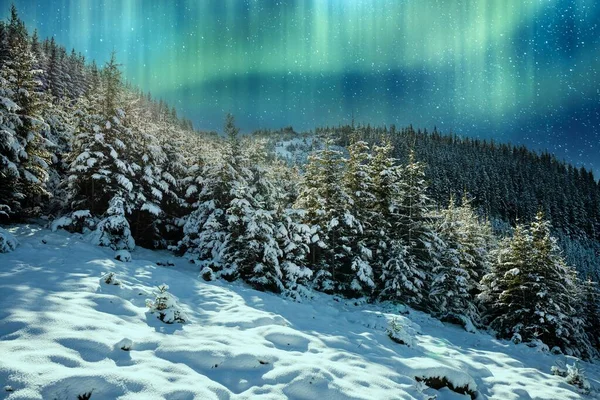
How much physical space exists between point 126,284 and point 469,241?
79.5ft

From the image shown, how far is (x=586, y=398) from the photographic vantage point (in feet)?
28.3

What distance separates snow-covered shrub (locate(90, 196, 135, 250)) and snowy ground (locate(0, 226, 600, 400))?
3.90 meters

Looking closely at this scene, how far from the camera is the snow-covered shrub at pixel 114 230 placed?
1703 cm

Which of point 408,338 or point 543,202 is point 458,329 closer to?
point 408,338

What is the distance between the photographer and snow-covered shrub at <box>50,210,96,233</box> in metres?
17.2

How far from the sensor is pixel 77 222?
18.2 m

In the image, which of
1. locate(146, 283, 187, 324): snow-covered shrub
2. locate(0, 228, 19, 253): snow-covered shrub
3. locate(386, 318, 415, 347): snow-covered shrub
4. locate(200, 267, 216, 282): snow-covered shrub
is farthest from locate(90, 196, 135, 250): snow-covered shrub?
locate(386, 318, 415, 347): snow-covered shrub

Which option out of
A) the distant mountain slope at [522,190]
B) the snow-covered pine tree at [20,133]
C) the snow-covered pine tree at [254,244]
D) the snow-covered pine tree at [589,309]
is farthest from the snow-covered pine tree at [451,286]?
the distant mountain slope at [522,190]

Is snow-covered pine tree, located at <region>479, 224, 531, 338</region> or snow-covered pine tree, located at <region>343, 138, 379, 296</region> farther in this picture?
snow-covered pine tree, located at <region>479, 224, 531, 338</region>

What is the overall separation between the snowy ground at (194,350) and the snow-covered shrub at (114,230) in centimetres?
390

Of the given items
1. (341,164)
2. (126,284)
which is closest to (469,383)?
(126,284)

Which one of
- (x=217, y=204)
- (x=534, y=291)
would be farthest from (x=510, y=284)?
(x=217, y=204)

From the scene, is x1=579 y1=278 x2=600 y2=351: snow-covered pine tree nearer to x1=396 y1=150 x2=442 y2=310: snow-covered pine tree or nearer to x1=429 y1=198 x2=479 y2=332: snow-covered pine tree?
x1=429 y1=198 x2=479 y2=332: snow-covered pine tree

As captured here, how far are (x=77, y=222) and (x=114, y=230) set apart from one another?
6.31 feet
